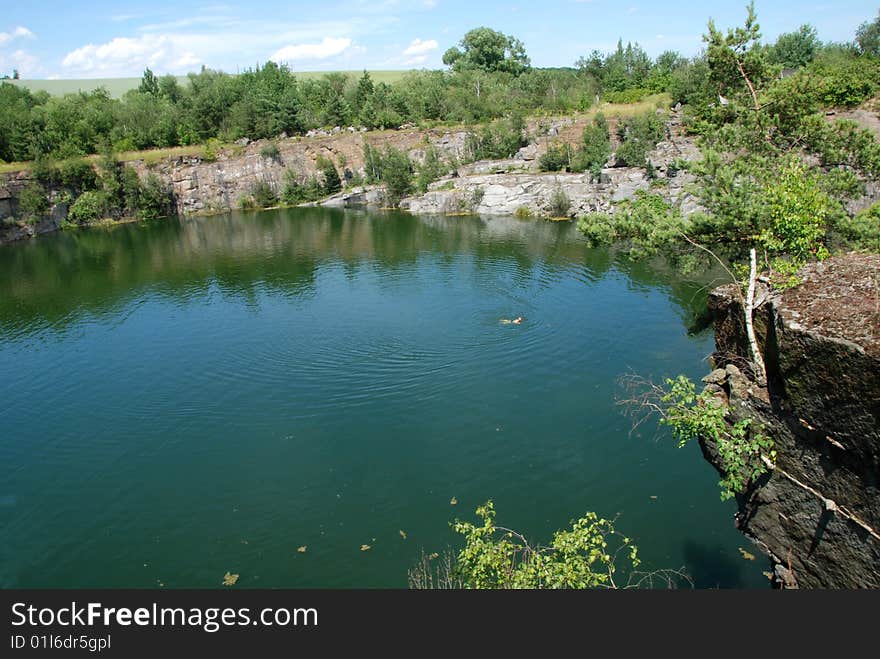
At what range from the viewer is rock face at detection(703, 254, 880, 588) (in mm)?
10539

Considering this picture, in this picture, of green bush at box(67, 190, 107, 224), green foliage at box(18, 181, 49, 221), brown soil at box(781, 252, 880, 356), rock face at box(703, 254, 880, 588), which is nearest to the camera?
rock face at box(703, 254, 880, 588)

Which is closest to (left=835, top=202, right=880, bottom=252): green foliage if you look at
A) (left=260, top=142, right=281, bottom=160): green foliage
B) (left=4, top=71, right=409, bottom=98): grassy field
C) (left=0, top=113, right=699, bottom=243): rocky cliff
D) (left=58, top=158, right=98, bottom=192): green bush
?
(left=0, top=113, right=699, bottom=243): rocky cliff

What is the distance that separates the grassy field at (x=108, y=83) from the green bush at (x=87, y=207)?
85.3 metres

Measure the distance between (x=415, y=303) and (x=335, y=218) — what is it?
4593 centimetres

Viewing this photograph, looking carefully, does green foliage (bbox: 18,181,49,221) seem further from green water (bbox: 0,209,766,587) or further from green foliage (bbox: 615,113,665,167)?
green foliage (bbox: 615,113,665,167)

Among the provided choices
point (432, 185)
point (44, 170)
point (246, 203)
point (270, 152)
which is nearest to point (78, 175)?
point (44, 170)

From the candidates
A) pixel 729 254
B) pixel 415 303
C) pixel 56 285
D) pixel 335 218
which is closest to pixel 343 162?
pixel 335 218

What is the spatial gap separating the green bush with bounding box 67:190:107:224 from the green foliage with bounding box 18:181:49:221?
3.67 m

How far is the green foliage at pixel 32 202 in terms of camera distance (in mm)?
80250

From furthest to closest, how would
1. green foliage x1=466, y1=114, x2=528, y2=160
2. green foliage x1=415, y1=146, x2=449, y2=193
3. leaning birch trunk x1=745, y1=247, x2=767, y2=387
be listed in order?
green foliage x1=466, y1=114, x2=528, y2=160 < green foliage x1=415, y1=146, x2=449, y2=193 < leaning birch trunk x1=745, y1=247, x2=767, y2=387

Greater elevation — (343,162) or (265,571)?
(343,162)

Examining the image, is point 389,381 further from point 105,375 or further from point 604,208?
point 604,208

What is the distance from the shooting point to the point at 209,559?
18.5 meters

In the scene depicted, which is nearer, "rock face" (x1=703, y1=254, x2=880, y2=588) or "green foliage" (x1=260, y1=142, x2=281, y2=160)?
"rock face" (x1=703, y1=254, x2=880, y2=588)
